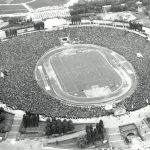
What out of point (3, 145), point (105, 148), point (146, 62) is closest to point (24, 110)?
point (3, 145)

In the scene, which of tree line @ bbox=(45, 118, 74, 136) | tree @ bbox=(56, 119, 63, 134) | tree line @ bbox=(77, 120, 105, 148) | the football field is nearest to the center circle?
the football field

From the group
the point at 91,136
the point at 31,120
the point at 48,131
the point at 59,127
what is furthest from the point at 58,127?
the point at 91,136

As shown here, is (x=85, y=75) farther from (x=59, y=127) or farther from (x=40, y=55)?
(x=59, y=127)

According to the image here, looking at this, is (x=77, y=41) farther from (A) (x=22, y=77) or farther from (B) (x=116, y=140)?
(B) (x=116, y=140)

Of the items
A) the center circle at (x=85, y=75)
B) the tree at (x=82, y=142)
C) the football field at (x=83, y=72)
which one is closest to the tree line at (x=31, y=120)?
the tree at (x=82, y=142)

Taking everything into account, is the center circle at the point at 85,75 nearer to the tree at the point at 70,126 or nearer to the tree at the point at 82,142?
the tree at the point at 70,126

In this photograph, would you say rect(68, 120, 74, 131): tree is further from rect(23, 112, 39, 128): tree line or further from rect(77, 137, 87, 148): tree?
rect(23, 112, 39, 128): tree line
